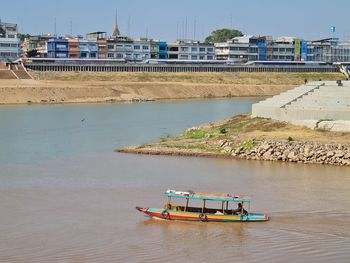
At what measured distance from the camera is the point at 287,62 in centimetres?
13225

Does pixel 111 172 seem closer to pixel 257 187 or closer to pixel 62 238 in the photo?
pixel 257 187

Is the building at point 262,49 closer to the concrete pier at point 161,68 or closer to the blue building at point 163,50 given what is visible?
the concrete pier at point 161,68

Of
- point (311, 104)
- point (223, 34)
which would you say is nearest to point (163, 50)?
point (223, 34)

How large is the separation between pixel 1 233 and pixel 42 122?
114 ft

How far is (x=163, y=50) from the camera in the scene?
131250mm

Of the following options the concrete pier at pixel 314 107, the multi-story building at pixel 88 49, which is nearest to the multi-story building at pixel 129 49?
the multi-story building at pixel 88 49

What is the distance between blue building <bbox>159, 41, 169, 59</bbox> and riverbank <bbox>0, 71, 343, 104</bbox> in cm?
1888

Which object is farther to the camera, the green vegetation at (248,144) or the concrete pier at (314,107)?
the concrete pier at (314,107)

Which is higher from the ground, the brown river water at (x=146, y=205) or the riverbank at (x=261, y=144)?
the riverbank at (x=261, y=144)

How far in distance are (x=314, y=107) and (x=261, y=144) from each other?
28.2ft

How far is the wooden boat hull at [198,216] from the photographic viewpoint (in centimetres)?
2302

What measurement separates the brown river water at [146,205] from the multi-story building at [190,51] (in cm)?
9000

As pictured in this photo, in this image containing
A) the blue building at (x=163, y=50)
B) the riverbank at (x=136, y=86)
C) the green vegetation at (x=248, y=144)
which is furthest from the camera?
the blue building at (x=163, y=50)

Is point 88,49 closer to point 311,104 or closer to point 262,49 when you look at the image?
point 262,49
